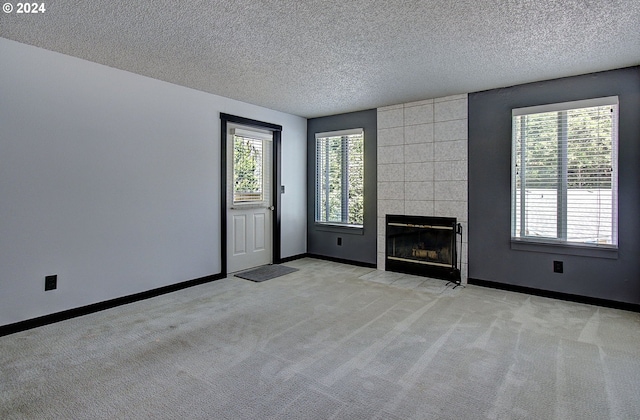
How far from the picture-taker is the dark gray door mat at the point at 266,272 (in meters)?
4.75

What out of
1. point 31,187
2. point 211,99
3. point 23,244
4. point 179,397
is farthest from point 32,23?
point 179,397

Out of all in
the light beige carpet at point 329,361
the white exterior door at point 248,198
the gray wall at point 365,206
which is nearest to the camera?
the light beige carpet at point 329,361

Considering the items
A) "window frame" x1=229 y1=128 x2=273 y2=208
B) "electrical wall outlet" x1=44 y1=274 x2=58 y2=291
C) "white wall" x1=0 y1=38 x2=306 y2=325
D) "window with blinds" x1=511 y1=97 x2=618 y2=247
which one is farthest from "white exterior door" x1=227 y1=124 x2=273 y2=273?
"window with blinds" x1=511 y1=97 x2=618 y2=247

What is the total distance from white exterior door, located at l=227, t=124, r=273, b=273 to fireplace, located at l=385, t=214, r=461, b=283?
1.95 m

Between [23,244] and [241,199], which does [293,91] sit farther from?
[23,244]

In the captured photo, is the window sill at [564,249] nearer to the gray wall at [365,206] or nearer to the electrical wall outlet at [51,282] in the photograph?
the gray wall at [365,206]

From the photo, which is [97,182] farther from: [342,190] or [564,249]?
[564,249]

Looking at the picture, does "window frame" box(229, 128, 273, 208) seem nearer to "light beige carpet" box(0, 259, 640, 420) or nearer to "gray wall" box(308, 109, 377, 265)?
"gray wall" box(308, 109, 377, 265)

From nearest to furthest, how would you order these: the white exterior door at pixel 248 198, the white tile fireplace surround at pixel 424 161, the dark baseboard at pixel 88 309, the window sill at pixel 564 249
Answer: the dark baseboard at pixel 88 309
the window sill at pixel 564 249
the white tile fireplace surround at pixel 424 161
the white exterior door at pixel 248 198

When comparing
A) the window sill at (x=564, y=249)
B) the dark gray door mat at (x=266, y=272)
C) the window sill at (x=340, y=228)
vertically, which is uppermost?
the window sill at (x=340, y=228)

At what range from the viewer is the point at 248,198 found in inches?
205

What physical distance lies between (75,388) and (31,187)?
1.87m

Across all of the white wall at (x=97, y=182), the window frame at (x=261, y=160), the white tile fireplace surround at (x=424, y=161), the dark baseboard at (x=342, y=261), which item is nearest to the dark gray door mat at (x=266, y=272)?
the white wall at (x=97, y=182)

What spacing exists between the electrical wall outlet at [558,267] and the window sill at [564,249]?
0.11 metres
